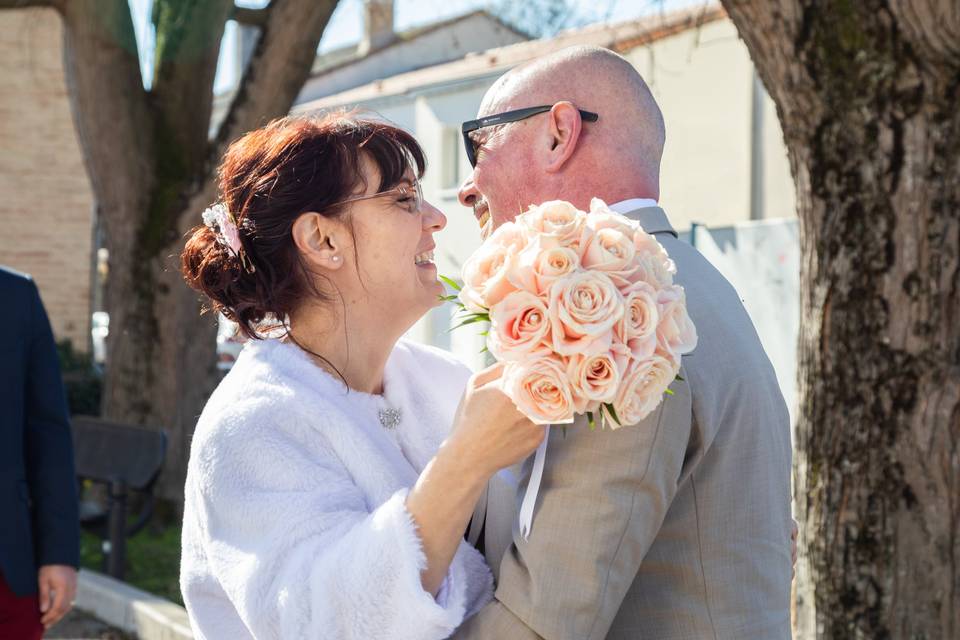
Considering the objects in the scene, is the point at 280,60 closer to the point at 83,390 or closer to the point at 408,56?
the point at 83,390

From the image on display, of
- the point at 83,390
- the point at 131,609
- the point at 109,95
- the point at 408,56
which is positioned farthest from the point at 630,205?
the point at 408,56

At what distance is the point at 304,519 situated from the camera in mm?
2346

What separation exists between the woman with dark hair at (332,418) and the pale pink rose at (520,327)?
170mm

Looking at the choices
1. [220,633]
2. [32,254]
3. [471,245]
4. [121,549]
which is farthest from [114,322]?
[471,245]

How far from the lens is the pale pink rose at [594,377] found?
1.90 meters

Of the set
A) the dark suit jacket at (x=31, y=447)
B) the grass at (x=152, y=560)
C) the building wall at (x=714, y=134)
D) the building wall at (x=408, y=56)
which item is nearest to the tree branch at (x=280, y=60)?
the grass at (x=152, y=560)

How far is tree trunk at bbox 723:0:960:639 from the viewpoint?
4.43 meters

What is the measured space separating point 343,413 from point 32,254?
21427 mm

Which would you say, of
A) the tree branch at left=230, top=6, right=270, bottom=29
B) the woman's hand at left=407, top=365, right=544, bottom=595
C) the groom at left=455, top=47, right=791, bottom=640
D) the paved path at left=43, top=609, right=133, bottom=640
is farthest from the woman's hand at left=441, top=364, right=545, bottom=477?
the tree branch at left=230, top=6, right=270, bottom=29

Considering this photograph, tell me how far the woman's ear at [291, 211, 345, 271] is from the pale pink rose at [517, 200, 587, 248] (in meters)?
0.95

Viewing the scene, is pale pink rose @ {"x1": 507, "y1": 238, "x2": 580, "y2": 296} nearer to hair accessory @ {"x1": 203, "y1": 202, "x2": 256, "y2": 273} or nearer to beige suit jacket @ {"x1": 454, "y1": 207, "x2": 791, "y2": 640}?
beige suit jacket @ {"x1": 454, "y1": 207, "x2": 791, "y2": 640}

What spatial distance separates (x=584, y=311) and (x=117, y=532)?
7.13 meters

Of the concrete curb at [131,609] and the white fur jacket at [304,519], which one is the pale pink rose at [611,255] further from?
the concrete curb at [131,609]

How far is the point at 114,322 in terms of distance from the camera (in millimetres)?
9828
